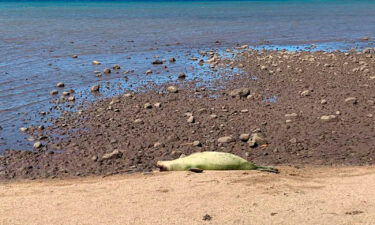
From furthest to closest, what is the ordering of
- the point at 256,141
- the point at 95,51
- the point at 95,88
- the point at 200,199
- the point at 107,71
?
the point at 95,51 < the point at 107,71 < the point at 95,88 < the point at 256,141 < the point at 200,199

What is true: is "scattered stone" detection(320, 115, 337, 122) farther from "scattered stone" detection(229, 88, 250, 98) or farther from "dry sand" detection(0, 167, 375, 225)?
"dry sand" detection(0, 167, 375, 225)

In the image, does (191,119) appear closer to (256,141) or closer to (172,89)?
(256,141)

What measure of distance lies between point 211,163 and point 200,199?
168 centimetres

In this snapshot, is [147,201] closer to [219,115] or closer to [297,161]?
[297,161]

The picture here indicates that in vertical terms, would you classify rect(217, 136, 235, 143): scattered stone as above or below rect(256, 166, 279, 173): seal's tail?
below

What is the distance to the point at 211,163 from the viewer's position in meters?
8.69

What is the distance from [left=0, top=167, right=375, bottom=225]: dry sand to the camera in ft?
20.9

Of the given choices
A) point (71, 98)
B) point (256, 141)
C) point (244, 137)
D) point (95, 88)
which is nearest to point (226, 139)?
point (244, 137)

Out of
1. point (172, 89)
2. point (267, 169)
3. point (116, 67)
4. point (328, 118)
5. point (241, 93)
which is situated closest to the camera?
point (267, 169)

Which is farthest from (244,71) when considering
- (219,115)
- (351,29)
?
(351,29)

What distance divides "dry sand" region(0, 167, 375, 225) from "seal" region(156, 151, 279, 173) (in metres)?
0.25

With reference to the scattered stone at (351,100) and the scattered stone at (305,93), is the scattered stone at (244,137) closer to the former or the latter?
the scattered stone at (351,100)

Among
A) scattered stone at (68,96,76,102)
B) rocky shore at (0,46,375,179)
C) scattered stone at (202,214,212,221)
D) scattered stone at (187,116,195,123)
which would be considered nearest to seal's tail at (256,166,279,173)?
rocky shore at (0,46,375,179)

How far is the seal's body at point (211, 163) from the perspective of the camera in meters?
8.61
